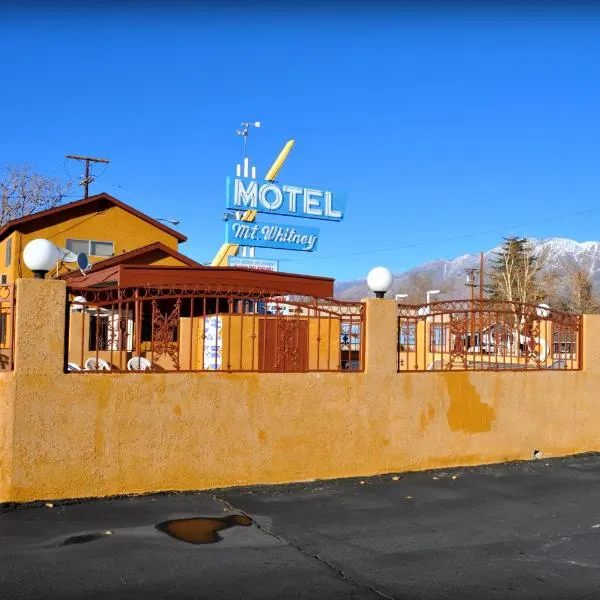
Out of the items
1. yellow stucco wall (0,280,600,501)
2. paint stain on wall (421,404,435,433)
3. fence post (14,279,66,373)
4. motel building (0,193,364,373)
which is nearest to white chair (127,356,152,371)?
motel building (0,193,364,373)

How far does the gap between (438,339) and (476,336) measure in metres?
0.57

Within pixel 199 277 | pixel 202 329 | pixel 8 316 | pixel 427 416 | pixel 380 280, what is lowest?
pixel 427 416

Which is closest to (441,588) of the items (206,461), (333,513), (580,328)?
(333,513)

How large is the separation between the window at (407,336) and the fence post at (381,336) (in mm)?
205

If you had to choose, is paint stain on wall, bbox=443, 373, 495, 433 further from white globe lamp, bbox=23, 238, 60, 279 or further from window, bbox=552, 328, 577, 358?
white globe lamp, bbox=23, 238, 60, 279

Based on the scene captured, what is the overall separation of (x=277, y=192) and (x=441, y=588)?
24257 millimetres

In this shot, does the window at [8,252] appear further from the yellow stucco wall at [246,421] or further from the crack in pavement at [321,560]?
the crack in pavement at [321,560]

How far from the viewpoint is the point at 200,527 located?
6406mm

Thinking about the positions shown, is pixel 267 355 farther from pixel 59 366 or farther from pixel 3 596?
pixel 3 596

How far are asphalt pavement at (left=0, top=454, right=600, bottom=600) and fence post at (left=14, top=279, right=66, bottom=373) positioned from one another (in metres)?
1.44

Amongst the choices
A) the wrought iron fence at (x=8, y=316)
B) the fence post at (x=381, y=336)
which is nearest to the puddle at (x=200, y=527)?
the wrought iron fence at (x=8, y=316)

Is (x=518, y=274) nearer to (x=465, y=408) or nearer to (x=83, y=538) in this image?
(x=465, y=408)

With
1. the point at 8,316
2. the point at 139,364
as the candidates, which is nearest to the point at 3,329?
the point at 8,316

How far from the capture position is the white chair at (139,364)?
25.5ft
